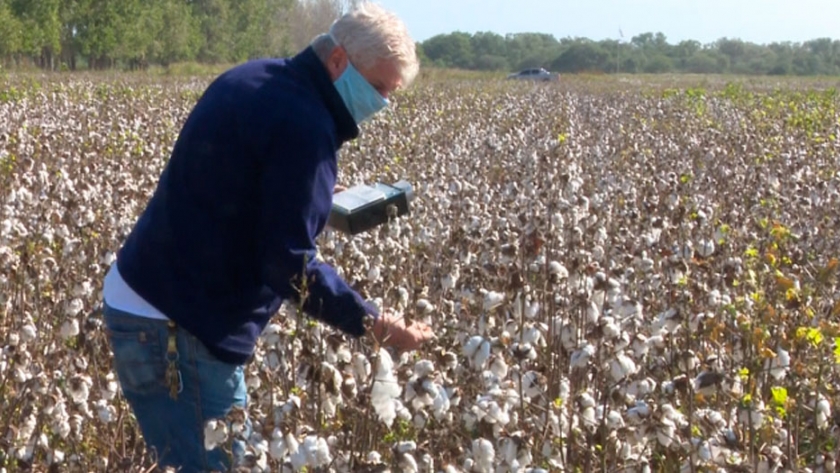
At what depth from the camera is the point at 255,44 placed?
79.7 m

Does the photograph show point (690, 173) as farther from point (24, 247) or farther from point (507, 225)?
A: point (24, 247)

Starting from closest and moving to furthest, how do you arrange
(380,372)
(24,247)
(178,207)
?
(380,372)
(178,207)
(24,247)

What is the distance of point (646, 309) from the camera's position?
15.3ft

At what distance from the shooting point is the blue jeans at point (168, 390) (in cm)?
294

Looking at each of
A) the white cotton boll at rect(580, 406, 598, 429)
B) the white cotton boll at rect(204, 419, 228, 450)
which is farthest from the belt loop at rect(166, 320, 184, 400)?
the white cotton boll at rect(580, 406, 598, 429)

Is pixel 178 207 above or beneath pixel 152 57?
above

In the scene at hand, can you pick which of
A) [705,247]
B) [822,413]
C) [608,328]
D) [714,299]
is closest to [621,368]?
[608,328]

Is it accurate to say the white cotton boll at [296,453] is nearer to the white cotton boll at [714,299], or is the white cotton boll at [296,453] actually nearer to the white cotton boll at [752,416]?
the white cotton boll at [752,416]

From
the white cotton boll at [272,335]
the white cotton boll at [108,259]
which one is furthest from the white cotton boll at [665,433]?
the white cotton boll at [108,259]

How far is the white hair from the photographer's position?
9.26ft

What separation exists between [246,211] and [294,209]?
164 mm

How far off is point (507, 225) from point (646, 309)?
59.3 inches

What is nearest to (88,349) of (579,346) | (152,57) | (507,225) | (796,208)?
(579,346)

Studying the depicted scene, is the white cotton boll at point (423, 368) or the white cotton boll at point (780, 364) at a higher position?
the white cotton boll at point (423, 368)
